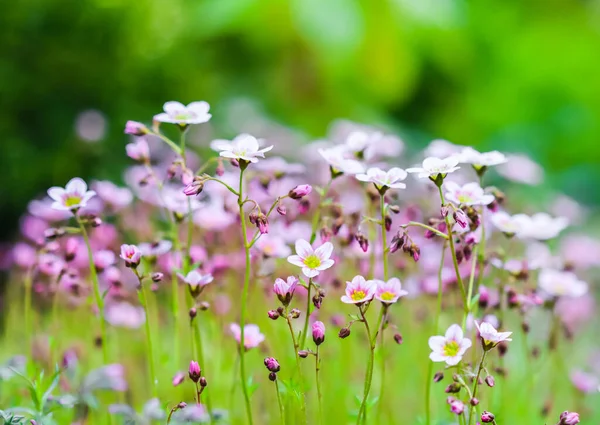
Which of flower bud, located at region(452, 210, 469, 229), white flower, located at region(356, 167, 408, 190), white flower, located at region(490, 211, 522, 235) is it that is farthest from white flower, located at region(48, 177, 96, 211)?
white flower, located at region(490, 211, 522, 235)

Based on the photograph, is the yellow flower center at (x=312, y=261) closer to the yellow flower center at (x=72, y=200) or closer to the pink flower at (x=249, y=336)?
the pink flower at (x=249, y=336)

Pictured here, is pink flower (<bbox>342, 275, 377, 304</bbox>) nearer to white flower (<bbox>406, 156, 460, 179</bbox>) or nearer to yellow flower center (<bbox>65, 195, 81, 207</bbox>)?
white flower (<bbox>406, 156, 460, 179</bbox>)

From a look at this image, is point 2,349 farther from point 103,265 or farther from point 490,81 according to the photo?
point 490,81

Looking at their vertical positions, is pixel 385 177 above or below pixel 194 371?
above

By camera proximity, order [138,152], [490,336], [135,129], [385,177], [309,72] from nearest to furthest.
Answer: [490,336]
[385,177]
[135,129]
[138,152]
[309,72]

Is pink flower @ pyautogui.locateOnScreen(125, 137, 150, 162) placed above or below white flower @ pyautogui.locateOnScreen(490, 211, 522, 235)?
above

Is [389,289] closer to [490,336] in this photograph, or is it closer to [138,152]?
[490,336]

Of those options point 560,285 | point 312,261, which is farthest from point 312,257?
point 560,285

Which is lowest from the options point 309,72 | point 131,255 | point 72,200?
point 131,255
